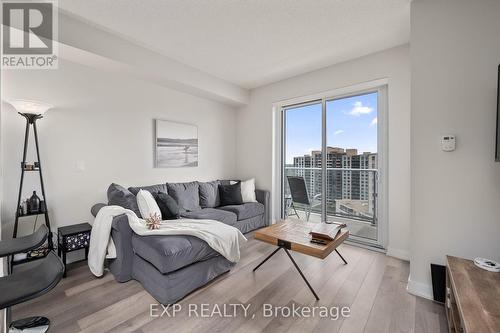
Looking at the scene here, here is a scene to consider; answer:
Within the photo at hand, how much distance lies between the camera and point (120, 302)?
1.85 meters

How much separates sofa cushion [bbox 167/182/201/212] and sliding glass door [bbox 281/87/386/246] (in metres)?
1.72

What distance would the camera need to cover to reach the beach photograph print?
346cm

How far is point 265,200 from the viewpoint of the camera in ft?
13.2

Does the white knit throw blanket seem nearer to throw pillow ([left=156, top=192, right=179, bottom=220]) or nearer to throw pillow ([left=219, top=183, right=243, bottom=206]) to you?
throw pillow ([left=156, top=192, right=179, bottom=220])

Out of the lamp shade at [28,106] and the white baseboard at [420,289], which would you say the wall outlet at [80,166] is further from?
the white baseboard at [420,289]

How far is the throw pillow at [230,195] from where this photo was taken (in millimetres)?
3789

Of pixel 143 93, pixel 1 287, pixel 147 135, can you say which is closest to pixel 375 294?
pixel 1 287

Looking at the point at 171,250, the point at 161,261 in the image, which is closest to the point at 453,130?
the point at 171,250

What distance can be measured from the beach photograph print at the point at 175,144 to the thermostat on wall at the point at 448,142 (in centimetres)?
342

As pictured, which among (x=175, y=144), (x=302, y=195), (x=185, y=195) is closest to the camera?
(x=185, y=195)

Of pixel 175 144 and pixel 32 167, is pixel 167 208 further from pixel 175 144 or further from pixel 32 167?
pixel 32 167

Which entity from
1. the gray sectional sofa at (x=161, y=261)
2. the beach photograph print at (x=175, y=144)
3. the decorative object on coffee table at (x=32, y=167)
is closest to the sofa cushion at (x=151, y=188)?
the gray sectional sofa at (x=161, y=261)

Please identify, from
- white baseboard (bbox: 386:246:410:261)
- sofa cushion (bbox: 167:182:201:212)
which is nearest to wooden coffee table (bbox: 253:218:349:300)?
white baseboard (bbox: 386:246:410:261)

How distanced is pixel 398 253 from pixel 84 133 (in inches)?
171
